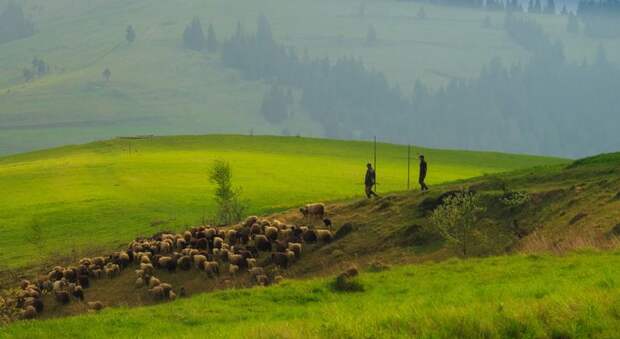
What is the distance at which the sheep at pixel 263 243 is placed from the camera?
3750cm

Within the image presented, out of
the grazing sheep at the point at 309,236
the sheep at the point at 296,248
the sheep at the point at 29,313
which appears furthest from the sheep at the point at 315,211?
the sheep at the point at 29,313

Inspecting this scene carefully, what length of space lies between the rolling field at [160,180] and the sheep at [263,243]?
23.8 metres

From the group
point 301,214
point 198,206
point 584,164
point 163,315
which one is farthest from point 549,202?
point 198,206

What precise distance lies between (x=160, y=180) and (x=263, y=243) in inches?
2320

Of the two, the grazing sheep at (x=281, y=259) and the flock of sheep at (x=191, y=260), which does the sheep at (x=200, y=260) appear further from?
the grazing sheep at (x=281, y=259)

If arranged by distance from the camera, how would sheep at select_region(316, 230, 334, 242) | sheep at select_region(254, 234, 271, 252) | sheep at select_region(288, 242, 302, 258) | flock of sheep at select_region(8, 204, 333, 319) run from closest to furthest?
flock of sheep at select_region(8, 204, 333, 319), sheep at select_region(288, 242, 302, 258), sheep at select_region(254, 234, 271, 252), sheep at select_region(316, 230, 334, 242)

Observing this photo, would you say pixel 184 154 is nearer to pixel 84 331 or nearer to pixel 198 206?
pixel 198 206

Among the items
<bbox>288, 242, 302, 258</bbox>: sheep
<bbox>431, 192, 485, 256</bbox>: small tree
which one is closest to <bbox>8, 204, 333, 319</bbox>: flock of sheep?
<bbox>288, 242, 302, 258</bbox>: sheep

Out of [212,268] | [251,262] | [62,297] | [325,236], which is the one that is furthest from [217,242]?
[62,297]

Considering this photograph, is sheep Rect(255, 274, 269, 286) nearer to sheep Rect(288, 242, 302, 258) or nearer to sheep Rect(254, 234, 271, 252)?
sheep Rect(288, 242, 302, 258)

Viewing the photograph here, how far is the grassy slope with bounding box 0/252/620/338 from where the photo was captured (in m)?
13.5

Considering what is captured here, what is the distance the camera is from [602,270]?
2066 cm

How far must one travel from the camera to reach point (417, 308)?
15.8 meters

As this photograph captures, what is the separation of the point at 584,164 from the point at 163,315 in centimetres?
3386
